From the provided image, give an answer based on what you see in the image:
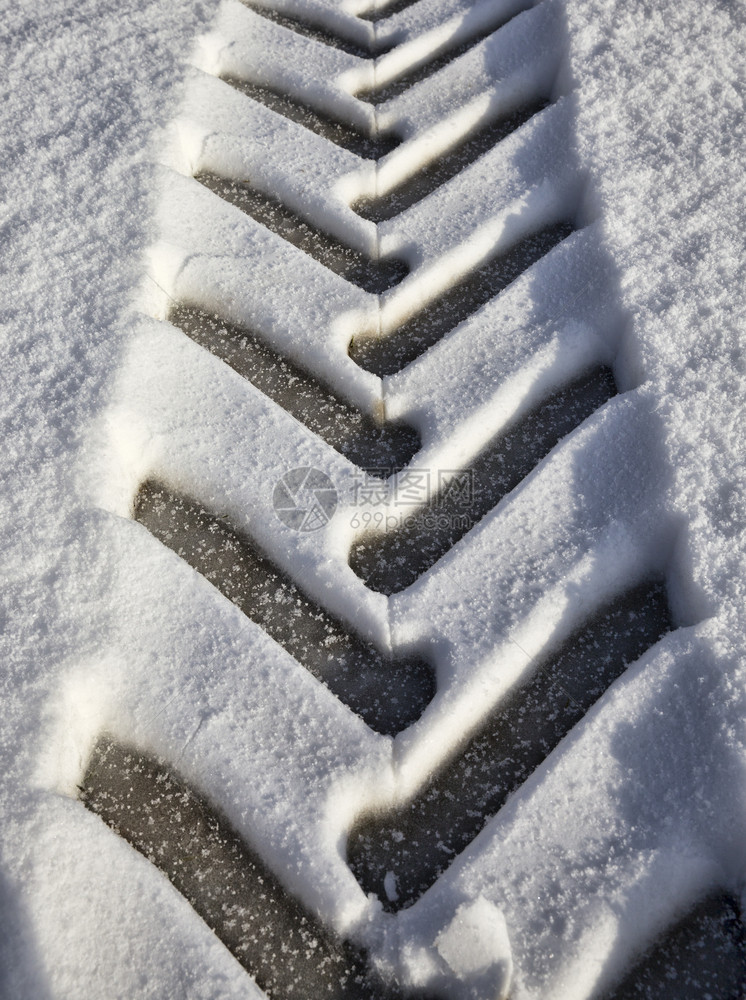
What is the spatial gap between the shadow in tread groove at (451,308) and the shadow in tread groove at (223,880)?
608mm

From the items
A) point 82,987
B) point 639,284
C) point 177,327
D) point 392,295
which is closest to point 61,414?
point 177,327

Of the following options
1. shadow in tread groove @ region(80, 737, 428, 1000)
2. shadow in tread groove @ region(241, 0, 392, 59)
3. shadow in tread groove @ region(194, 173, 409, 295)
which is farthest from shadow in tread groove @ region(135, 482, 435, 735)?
shadow in tread groove @ region(241, 0, 392, 59)

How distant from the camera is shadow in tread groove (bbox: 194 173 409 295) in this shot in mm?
1229

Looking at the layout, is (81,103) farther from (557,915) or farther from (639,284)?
(557,915)

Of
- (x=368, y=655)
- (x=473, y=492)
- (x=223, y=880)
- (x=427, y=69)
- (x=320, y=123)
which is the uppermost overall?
(x=427, y=69)

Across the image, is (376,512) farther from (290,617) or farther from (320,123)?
(320,123)

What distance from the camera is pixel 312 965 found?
2.39ft

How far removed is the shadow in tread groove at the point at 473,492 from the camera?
96cm

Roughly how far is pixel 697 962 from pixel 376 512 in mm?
560

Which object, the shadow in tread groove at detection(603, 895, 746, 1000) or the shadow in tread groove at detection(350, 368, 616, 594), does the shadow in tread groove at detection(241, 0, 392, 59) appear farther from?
the shadow in tread groove at detection(603, 895, 746, 1000)

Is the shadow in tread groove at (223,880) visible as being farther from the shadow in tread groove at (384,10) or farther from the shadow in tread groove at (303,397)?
the shadow in tread groove at (384,10)

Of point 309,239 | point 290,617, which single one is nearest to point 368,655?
point 290,617

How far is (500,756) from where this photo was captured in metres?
0.83

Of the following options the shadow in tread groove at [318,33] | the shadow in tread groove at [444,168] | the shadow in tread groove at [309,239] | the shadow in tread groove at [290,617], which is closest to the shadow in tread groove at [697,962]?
the shadow in tread groove at [290,617]
